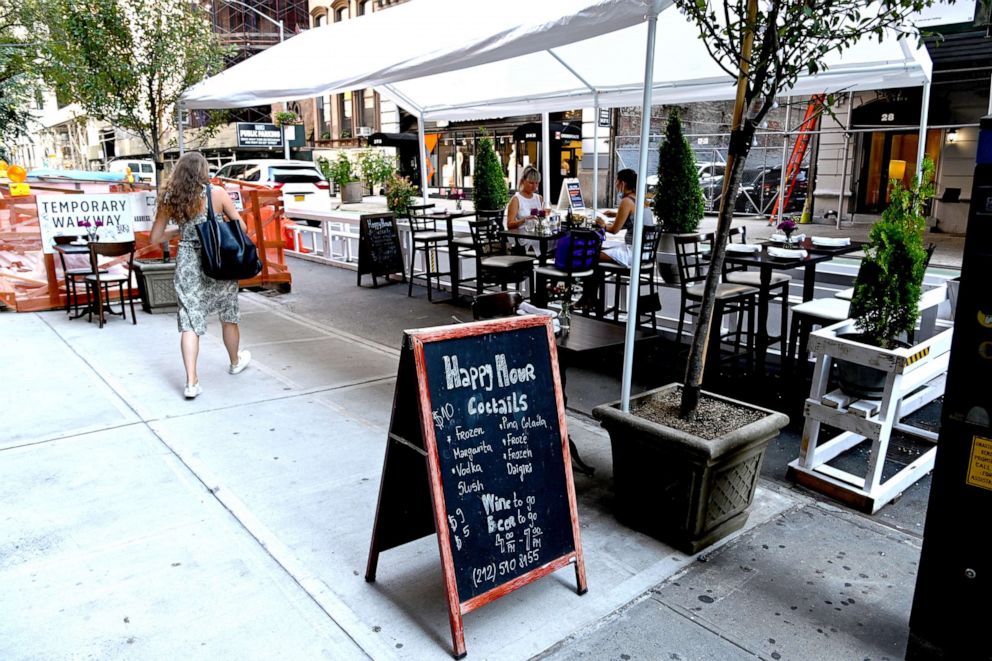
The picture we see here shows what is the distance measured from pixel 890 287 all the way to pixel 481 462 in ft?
8.74

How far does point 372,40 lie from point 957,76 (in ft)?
42.9

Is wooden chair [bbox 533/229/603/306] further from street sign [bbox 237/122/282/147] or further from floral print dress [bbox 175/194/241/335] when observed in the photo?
street sign [bbox 237/122/282/147]

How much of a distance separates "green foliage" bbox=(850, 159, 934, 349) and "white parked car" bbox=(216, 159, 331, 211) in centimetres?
1713

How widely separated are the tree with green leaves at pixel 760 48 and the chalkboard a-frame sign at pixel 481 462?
37.6 inches

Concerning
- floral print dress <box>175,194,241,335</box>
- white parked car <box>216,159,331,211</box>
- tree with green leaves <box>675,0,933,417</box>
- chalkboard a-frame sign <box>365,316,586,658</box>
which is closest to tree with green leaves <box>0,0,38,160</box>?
white parked car <box>216,159,331,211</box>

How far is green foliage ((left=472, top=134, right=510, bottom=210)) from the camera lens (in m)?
10.9

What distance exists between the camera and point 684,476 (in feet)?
11.0

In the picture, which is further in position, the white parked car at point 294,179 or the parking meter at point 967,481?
the white parked car at point 294,179

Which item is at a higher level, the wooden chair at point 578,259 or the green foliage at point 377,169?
the green foliage at point 377,169

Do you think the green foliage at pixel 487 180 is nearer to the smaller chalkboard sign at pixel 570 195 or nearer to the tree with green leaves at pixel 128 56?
the smaller chalkboard sign at pixel 570 195

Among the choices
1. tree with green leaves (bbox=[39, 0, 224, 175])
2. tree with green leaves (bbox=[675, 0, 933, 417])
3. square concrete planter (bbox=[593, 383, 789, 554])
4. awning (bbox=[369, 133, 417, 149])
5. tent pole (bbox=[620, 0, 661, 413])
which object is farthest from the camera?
awning (bbox=[369, 133, 417, 149])

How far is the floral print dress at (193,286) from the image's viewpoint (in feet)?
18.2

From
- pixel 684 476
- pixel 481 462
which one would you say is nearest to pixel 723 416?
pixel 684 476

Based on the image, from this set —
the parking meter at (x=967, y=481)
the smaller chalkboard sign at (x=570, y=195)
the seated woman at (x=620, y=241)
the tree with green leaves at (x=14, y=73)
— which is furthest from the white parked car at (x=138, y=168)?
the parking meter at (x=967, y=481)
